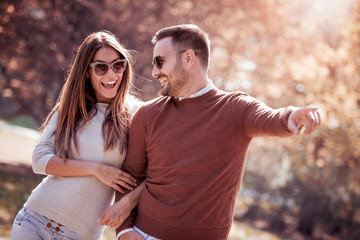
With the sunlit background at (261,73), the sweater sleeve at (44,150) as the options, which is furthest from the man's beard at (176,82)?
the sunlit background at (261,73)

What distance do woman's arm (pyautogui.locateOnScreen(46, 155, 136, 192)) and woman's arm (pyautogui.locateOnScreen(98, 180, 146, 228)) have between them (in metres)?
0.07

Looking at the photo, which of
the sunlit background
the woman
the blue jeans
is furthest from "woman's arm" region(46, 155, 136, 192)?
the sunlit background

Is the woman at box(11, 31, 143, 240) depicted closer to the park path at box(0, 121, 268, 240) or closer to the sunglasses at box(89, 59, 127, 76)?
the sunglasses at box(89, 59, 127, 76)

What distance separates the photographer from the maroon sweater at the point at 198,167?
2770 millimetres

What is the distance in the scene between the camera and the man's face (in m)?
3.05

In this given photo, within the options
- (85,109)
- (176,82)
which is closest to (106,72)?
(85,109)

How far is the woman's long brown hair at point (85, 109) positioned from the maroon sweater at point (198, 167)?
376 millimetres

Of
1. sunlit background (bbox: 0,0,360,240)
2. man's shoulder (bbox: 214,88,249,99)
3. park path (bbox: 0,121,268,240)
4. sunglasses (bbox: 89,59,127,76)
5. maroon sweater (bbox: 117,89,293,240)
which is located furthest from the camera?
park path (bbox: 0,121,268,240)

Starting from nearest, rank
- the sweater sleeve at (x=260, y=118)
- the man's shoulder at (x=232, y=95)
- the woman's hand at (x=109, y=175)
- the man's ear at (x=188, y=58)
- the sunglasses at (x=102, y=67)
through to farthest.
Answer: the sweater sleeve at (x=260, y=118) < the man's shoulder at (x=232, y=95) < the woman's hand at (x=109, y=175) < the man's ear at (x=188, y=58) < the sunglasses at (x=102, y=67)

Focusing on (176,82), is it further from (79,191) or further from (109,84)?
(79,191)

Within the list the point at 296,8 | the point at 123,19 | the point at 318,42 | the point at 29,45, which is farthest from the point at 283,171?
the point at 29,45

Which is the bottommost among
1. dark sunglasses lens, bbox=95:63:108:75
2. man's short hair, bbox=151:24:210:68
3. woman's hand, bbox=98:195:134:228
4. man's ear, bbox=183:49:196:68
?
woman's hand, bbox=98:195:134:228

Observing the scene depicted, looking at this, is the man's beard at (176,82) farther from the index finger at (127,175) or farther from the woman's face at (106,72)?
the index finger at (127,175)

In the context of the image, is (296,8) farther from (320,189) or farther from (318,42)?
(320,189)
